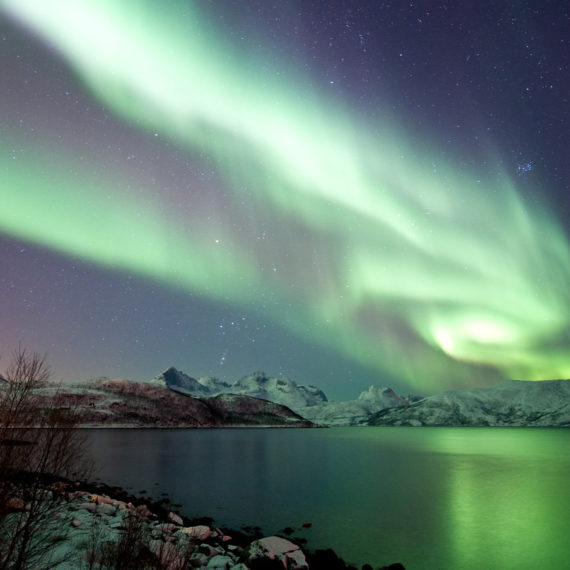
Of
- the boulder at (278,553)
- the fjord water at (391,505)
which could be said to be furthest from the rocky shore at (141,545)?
the fjord water at (391,505)

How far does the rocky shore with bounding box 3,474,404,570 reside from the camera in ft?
44.0

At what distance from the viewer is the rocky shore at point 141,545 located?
13398 millimetres

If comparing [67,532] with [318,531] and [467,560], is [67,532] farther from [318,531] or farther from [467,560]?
[467,560]

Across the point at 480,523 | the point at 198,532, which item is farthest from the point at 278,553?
the point at 480,523

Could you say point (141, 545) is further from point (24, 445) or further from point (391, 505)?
point (391, 505)

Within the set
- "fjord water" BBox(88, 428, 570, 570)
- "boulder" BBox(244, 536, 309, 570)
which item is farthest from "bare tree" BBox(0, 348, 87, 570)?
"fjord water" BBox(88, 428, 570, 570)

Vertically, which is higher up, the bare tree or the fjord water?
the bare tree

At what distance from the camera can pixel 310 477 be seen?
227ft

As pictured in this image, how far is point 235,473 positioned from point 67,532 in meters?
57.4

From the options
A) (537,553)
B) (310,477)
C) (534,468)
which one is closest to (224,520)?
(537,553)

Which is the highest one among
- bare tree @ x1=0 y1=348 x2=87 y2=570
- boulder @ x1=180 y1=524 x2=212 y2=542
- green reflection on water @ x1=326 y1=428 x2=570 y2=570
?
bare tree @ x1=0 y1=348 x2=87 y2=570

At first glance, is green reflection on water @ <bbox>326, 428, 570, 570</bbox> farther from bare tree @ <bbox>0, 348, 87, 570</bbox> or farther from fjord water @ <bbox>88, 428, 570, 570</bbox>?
bare tree @ <bbox>0, 348, 87, 570</bbox>

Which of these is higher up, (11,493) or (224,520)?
(11,493)

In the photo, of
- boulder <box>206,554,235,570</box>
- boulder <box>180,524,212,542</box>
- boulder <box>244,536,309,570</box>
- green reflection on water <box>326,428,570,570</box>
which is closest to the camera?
boulder <box>206,554,235,570</box>
